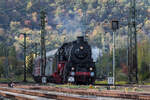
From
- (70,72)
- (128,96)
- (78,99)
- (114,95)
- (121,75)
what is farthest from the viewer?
(121,75)

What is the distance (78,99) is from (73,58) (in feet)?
71.9

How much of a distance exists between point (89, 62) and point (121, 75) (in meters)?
14.0

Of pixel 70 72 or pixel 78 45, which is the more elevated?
pixel 78 45

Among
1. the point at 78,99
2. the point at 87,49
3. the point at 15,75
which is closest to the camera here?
the point at 78,99

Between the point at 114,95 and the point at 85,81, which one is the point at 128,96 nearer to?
the point at 114,95

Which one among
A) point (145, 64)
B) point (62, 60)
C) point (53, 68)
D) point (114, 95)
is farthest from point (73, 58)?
point (114, 95)

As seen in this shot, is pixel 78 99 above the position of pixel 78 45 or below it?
below

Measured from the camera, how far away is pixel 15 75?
268 feet

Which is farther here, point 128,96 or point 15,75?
point 15,75

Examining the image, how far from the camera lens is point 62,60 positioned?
3747 cm

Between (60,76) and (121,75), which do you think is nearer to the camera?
(60,76)

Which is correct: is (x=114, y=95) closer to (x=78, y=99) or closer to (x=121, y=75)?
(x=78, y=99)

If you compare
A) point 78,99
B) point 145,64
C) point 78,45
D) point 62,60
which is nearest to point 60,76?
point 62,60

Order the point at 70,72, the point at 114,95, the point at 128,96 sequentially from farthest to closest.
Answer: the point at 70,72 < the point at 114,95 < the point at 128,96
